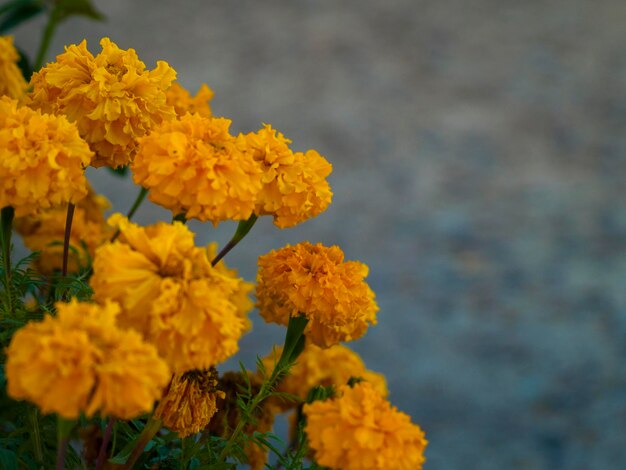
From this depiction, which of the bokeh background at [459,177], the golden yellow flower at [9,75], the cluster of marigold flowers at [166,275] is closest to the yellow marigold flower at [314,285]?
the cluster of marigold flowers at [166,275]

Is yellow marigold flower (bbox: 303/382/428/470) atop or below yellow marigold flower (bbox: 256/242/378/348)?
below

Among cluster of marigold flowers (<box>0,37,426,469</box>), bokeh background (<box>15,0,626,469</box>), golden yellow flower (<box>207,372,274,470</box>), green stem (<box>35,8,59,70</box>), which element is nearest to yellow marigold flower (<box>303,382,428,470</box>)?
cluster of marigold flowers (<box>0,37,426,469</box>)

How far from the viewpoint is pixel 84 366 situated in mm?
235

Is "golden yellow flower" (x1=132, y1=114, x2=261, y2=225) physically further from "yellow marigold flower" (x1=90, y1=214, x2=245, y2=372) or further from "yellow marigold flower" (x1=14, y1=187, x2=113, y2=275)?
"yellow marigold flower" (x1=14, y1=187, x2=113, y2=275)

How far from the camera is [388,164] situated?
2.15m

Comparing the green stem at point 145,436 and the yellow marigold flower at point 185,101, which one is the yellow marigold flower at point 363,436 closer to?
the green stem at point 145,436

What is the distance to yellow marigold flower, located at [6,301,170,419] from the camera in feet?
0.77

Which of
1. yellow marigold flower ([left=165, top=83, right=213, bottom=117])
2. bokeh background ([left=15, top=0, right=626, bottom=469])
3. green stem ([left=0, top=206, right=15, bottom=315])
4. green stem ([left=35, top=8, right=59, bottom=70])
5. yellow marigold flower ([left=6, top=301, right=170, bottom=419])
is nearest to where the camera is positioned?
yellow marigold flower ([left=6, top=301, right=170, bottom=419])

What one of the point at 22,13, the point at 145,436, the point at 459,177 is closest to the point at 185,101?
the point at 145,436

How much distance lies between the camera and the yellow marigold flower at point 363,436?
28 cm

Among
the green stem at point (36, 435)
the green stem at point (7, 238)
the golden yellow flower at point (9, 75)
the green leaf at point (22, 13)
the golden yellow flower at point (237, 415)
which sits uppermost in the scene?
the green leaf at point (22, 13)

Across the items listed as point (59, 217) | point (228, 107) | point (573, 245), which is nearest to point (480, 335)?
point (573, 245)

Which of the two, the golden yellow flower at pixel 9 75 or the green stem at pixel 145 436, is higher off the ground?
the golden yellow flower at pixel 9 75

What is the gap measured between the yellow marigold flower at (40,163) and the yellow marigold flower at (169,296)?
0.05 metres
